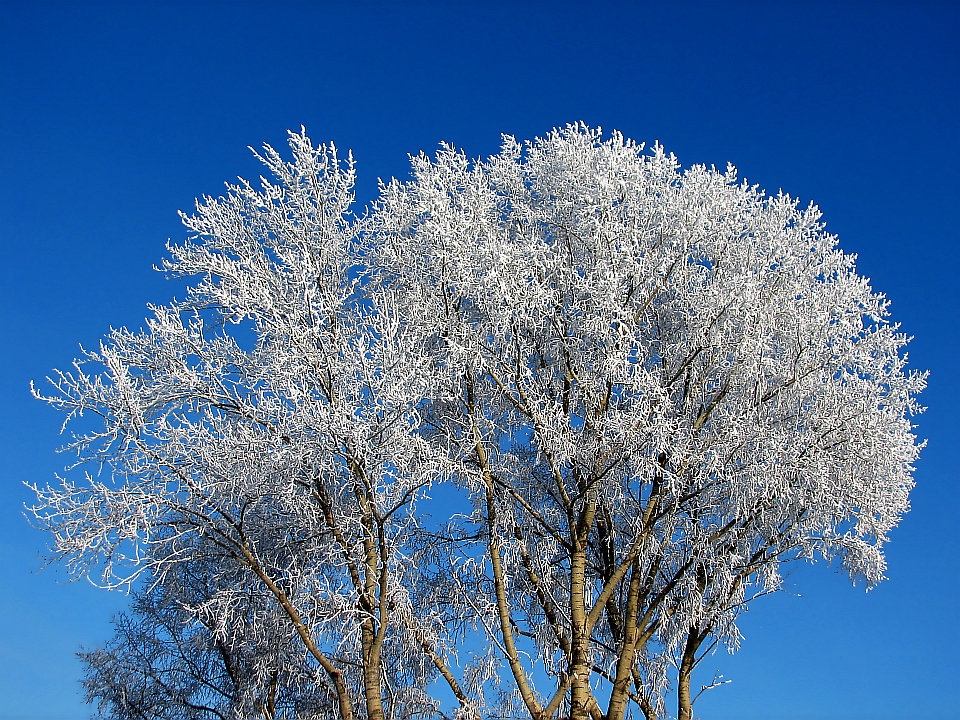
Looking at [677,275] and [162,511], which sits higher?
[677,275]

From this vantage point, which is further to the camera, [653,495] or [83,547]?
[653,495]

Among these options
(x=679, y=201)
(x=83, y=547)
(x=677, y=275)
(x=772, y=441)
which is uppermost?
(x=679, y=201)

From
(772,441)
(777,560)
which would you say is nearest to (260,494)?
(772,441)

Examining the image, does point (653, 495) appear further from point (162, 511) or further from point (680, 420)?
point (162, 511)

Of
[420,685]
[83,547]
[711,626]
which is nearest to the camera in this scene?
[83,547]

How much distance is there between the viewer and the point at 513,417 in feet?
46.6

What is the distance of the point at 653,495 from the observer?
13.8 metres

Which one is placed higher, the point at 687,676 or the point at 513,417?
the point at 513,417

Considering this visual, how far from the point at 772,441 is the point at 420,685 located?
298 inches

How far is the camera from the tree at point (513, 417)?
11734 millimetres

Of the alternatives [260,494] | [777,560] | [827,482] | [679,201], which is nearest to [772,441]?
[827,482]

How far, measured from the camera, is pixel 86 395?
1171 centimetres

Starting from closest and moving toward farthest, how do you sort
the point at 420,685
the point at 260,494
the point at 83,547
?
the point at 83,547 → the point at 260,494 → the point at 420,685

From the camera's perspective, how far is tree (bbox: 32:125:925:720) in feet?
38.5
